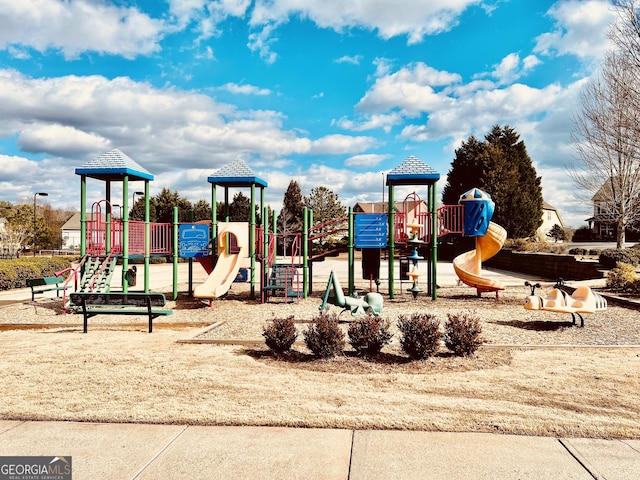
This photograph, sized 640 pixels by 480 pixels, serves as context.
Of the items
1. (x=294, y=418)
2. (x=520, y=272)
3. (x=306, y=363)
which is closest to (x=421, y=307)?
(x=306, y=363)

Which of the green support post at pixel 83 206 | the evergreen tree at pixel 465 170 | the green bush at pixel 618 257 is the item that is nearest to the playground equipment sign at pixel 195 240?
the green support post at pixel 83 206

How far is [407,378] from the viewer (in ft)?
19.6

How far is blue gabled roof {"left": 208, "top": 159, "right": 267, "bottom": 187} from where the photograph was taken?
15281mm

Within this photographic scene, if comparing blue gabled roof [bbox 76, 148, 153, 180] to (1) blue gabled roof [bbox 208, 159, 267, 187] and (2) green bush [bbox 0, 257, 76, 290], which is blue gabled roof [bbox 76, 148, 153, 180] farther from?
(2) green bush [bbox 0, 257, 76, 290]

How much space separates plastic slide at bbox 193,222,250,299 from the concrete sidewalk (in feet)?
29.0

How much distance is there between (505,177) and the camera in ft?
136

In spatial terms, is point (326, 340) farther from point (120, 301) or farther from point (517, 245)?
point (517, 245)

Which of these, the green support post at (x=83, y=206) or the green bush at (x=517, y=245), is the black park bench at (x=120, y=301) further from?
the green bush at (x=517, y=245)

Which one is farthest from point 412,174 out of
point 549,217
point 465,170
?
point 549,217

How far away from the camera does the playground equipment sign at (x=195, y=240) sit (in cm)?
1522

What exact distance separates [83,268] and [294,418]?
11393mm

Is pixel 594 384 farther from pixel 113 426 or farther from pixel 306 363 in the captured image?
pixel 113 426

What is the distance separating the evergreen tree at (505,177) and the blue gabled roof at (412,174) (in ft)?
90.3

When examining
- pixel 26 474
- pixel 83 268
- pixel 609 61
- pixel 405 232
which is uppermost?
pixel 609 61
